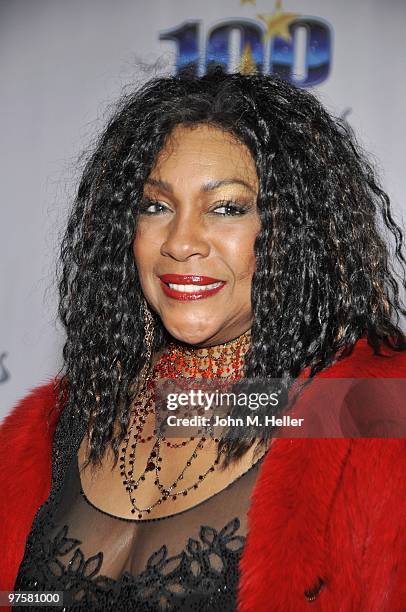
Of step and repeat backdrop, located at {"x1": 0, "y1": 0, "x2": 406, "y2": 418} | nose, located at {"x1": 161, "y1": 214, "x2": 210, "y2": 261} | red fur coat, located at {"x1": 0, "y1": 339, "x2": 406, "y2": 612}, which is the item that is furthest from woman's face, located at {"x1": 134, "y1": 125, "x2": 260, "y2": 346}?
step and repeat backdrop, located at {"x1": 0, "y1": 0, "x2": 406, "y2": 418}

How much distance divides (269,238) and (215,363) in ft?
0.86

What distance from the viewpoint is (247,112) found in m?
1.48

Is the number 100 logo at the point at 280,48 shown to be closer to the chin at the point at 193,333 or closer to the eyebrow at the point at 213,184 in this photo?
the eyebrow at the point at 213,184

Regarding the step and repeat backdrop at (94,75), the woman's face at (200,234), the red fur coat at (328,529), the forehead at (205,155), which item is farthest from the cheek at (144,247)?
the step and repeat backdrop at (94,75)

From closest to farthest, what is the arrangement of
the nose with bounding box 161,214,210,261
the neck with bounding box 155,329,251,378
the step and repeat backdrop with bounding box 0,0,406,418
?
the nose with bounding box 161,214,210,261
the neck with bounding box 155,329,251,378
the step and repeat backdrop with bounding box 0,0,406,418

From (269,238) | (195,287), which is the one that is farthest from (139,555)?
(269,238)

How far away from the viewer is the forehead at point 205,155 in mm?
1406

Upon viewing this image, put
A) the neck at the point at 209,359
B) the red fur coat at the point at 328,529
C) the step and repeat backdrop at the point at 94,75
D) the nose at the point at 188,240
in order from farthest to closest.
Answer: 1. the step and repeat backdrop at the point at 94,75
2. the neck at the point at 209,359
3. the nose at the point at 188,240
4. the red fur coat at the point at 328,529

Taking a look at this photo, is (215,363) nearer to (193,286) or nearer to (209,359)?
(209,359)

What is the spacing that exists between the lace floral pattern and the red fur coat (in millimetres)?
53

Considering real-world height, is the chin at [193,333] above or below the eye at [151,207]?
below

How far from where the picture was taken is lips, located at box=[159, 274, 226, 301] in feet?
4.61

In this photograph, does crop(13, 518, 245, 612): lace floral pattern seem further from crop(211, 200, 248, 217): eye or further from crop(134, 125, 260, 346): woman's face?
crop(211, 200, 248, 217): eye

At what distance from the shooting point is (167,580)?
→ 1307 mm
